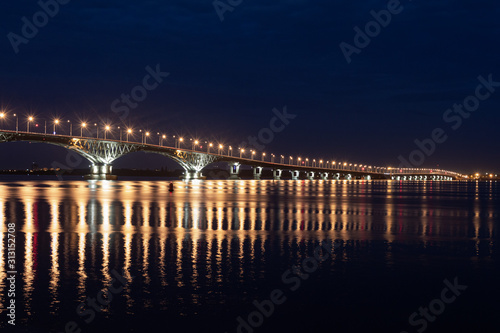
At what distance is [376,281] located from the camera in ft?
38.0

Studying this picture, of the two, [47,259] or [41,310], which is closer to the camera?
[41,310]

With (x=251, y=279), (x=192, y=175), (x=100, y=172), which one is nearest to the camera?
(x=251, y=279)

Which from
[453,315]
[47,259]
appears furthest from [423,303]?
[47,259]

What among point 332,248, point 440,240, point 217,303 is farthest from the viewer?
point 440,240

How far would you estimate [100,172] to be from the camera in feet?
471

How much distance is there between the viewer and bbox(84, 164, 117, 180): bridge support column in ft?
466

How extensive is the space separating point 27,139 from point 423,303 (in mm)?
130297

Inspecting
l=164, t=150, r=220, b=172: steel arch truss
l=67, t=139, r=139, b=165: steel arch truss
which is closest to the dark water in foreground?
l=67, t=139, r=139, b=165: steel arch truss

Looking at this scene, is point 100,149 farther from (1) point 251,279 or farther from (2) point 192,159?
(1) point 251,279

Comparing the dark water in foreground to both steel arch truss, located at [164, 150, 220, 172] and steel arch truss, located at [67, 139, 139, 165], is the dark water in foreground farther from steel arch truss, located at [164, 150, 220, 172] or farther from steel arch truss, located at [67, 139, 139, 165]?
steel arch truss, located at [164, 150, 220, 172]

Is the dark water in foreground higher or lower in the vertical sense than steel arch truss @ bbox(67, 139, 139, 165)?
lower

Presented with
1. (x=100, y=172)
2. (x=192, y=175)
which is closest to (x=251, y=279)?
(x=100, y=172)

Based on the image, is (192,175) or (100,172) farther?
(192,175)

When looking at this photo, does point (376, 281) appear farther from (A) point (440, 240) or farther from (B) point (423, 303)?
(A) point (440, 240)
